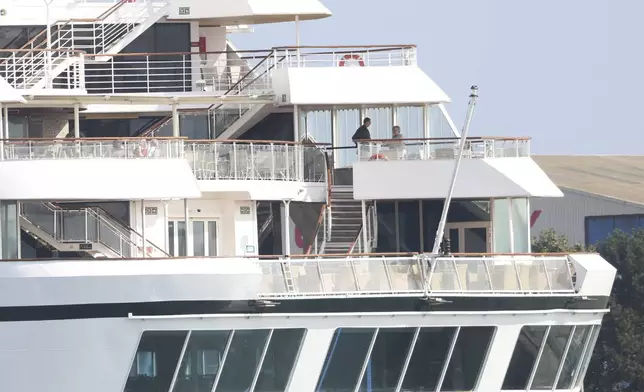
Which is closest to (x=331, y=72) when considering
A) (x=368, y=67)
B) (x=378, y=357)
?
(x=368, y=67)

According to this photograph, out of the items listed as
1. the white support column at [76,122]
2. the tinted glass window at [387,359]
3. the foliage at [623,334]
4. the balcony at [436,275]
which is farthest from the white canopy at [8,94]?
the foliage at [623,334]

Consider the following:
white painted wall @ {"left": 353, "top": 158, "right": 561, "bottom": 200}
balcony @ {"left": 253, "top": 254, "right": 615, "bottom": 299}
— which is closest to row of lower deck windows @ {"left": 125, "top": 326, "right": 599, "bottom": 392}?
balcony @ {"left": 253, "top": 254, "right": 615, "bottom": 299}

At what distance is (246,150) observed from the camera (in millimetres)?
54469

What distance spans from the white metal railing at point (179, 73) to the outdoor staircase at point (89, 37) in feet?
1.68

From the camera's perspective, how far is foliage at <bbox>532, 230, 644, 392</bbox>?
74500 mm

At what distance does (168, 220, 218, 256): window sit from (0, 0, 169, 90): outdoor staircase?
195 inches

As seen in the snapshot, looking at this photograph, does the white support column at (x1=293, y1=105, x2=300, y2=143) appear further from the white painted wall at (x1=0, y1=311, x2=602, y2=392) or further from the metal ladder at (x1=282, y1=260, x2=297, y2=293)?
the white painted wall at (x1=0, y1=311, x2=602, y2=392)

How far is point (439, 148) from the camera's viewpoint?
54.8 m

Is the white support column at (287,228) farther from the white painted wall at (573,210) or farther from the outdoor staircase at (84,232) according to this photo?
the white painted wall at (573,210)

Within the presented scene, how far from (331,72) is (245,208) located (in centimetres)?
477

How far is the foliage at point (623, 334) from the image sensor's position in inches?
2933

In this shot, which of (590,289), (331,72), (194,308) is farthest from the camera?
(331,72)

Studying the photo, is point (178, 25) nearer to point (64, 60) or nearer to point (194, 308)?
point (64, 60)

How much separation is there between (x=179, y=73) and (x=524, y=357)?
13212mm
